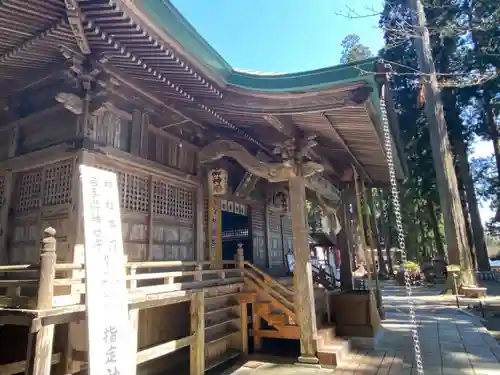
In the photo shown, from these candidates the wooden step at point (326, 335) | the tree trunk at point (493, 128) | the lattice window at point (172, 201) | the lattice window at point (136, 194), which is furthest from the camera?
the tree trunk at point (493, 128)

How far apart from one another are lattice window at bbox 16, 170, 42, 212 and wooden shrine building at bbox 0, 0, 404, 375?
0.10ft

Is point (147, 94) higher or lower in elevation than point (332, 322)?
higher

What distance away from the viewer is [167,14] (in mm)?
5289

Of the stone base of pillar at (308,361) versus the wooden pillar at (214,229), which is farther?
the wooden pillar at (214,229)

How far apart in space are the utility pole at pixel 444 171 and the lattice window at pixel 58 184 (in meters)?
14.7

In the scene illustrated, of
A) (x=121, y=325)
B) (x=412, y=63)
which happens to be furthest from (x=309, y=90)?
(x=412, y=63)

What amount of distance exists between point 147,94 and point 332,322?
22.0 ft

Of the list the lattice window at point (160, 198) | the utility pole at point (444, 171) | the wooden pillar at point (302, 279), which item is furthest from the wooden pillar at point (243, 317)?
the utility pole at point (444, 171)

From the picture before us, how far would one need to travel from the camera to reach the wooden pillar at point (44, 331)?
10.8 feet

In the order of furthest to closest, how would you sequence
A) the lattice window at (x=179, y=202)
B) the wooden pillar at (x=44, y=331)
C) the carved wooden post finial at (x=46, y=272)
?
the lattice window at (x=179, y=202), the carved wooden post finial at (x=46, y=272), the wooden pillar at (x=44, y=331)

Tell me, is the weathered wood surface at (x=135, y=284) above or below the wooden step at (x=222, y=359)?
above

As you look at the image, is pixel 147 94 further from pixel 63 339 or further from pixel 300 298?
pixel 300 298

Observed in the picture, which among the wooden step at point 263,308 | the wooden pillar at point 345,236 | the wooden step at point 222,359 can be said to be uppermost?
the wooden pillar at point 345,236

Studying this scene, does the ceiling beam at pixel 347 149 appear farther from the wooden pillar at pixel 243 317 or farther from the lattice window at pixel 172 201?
the lattice window at pixel 172 201
